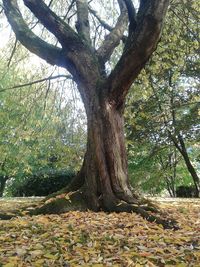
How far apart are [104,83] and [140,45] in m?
1.04

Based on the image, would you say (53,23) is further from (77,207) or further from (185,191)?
(185,191)

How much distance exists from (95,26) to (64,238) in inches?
296

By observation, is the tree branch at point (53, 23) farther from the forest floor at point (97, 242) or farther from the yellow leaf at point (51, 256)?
the yellow leaf at point (51, 256)

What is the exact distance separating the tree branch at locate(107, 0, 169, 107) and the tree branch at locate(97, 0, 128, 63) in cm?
119

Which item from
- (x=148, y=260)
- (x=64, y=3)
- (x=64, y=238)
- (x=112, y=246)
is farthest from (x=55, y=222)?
(x=64, y=3)

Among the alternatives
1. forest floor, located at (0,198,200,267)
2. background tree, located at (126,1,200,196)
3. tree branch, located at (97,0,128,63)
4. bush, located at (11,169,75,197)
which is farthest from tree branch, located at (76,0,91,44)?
bush, located at (11,169,75,197)

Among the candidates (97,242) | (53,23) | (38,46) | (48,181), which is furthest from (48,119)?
(97,242)

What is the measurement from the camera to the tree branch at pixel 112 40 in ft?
24.2

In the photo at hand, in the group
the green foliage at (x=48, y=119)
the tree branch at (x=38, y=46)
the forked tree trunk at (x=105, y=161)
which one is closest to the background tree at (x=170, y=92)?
the green foliage at (x=48, y=119)

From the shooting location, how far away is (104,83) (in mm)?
6477

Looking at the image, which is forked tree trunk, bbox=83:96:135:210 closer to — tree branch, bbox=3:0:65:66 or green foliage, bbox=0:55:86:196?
tree branch, bbox=3:0:65:66

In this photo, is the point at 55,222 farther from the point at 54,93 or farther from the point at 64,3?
the point at 64,3

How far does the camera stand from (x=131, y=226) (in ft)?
16.3

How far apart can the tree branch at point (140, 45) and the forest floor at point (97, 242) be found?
217cm
